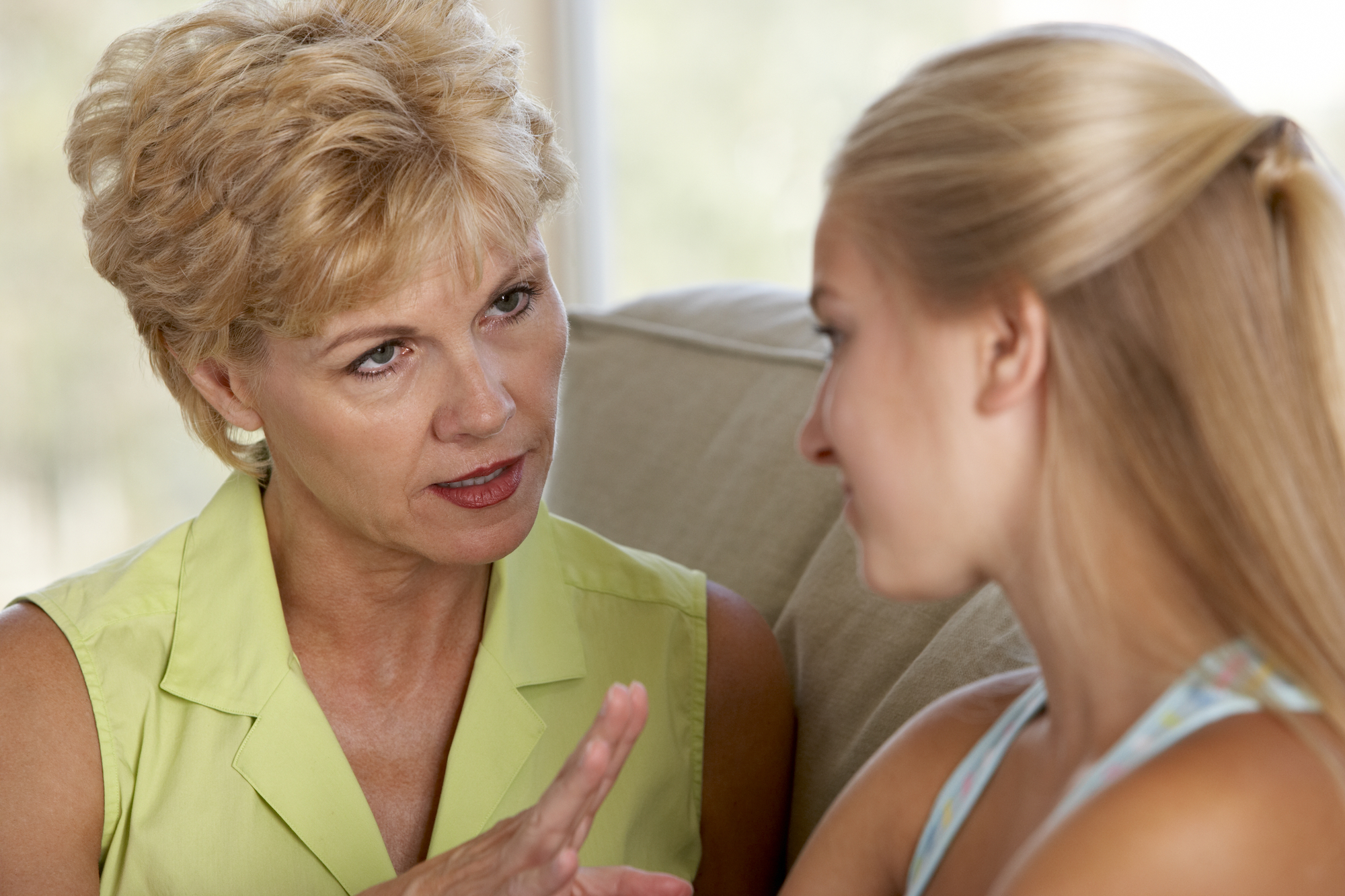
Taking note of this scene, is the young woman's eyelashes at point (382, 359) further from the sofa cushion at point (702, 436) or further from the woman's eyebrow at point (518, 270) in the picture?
the sofa cushion at point (702, 436)

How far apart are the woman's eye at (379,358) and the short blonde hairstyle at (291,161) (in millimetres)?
56

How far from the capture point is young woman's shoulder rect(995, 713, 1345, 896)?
0.70 m

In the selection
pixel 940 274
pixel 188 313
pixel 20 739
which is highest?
pixel 940 274

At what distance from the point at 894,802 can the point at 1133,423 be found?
357mm

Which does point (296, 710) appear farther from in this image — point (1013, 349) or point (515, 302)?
point (1013, 349)

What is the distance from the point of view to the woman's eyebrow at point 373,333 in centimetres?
122

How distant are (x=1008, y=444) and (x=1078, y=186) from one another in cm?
16

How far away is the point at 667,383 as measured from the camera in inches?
77.1

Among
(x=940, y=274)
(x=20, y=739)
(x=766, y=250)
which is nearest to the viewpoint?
(x=940, y=274)

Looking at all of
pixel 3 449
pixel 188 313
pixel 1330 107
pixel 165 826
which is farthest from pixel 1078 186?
pixel 3 449

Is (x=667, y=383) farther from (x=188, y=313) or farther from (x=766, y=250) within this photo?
(x=766, y=250)

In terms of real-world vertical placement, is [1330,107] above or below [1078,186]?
below

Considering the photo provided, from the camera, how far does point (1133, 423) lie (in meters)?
0.77

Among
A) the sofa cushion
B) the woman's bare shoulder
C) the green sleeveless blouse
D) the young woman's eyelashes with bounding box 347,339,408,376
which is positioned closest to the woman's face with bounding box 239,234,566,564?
the young woman's eyelashes with bounding box 347,339,408,376
